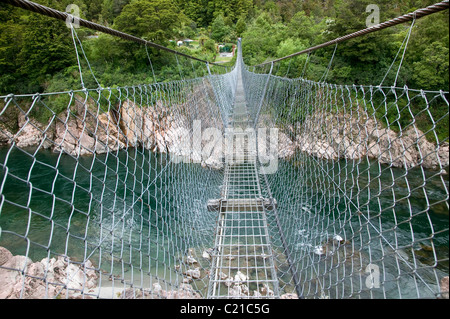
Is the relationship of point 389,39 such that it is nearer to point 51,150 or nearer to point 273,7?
point 51,150

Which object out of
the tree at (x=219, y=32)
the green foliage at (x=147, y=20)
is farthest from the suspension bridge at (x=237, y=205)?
the tree at (x=219, y=32)

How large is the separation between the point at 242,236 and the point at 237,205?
301 mm

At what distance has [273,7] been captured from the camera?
25094 mm

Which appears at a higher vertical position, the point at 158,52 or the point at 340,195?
the point at 158,52

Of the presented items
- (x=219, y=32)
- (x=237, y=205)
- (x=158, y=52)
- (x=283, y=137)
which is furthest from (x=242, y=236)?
(x=219, y=32)

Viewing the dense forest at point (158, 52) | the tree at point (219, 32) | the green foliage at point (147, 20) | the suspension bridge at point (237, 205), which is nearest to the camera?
the suspension bridge at point (237, 205)

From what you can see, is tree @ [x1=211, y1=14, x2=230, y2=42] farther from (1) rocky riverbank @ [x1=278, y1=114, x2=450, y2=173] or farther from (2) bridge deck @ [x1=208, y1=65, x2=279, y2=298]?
(1) rocky riverbank @ [x1=278, y1=114, x2=450, y2=173]

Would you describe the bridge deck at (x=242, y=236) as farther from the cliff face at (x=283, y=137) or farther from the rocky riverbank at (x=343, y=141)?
the rocky riverbank at (x=343, y=141)

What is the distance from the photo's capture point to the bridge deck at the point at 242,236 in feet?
5.35

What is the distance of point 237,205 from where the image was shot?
2.29 metres

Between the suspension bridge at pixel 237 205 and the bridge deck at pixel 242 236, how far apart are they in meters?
0.02

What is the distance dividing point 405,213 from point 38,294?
5.93 m

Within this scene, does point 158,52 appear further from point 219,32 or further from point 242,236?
point 219,32

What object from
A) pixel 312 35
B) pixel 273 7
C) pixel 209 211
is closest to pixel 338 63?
pixel 312 35
